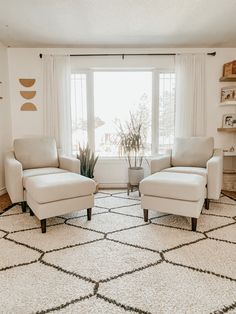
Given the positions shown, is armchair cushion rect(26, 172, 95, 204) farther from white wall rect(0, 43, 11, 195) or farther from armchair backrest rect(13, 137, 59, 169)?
white wall rect(0, 43, 11, 195)

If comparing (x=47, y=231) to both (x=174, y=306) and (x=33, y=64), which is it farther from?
(x=33, y=64)

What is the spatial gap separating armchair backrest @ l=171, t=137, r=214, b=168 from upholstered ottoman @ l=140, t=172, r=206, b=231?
81cm

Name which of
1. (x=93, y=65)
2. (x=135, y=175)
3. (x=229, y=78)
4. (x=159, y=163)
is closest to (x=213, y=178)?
(x=159, y=163)

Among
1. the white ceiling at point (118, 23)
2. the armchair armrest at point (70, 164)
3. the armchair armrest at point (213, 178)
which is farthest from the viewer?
the armchair armrest at point (70, 164)

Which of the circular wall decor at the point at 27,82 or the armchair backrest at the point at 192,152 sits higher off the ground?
the circular wall decor at the point at 27,82

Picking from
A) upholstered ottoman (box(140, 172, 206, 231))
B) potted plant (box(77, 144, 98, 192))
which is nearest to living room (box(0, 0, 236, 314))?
upholstered ottoman (box(140, 172, 206, 231))

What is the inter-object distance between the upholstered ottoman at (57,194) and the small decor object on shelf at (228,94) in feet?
8.64

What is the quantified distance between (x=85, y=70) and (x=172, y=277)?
3389 mm

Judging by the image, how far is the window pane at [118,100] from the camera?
423 centimetres

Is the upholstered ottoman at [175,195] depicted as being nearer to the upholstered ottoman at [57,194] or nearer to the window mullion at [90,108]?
the upholstered ottoman at [57,194]

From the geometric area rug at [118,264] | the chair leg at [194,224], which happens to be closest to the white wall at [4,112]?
the geometric area rug at [118,264]

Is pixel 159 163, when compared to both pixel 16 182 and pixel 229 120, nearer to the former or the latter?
pixel 229 120

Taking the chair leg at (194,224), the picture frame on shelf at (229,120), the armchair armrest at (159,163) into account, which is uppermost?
the picture frame on shelf at (229,120)

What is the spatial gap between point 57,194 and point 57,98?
2025 millimetres
